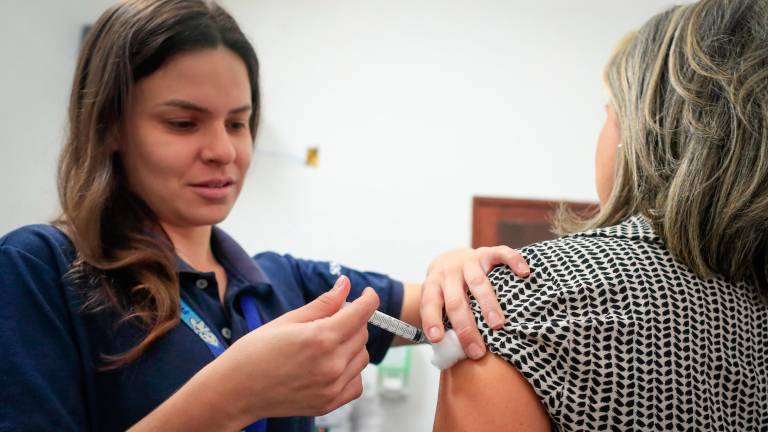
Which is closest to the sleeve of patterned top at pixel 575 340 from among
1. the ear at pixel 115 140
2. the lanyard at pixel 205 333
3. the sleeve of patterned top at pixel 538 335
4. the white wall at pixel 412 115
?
the sleeve of patterned top at pixel 538 335

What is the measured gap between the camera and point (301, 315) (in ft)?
1.87

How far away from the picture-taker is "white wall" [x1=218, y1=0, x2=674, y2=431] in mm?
2562

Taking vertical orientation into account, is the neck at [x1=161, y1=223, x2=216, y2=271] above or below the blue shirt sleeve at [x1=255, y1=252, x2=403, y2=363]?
above

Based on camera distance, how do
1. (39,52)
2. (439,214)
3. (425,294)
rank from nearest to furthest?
(425,294), (39,52), (439,214)

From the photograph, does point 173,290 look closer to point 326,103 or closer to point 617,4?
point 326,103

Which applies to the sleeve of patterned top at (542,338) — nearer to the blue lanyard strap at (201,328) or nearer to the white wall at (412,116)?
the blue lanyard strap at (201,328)

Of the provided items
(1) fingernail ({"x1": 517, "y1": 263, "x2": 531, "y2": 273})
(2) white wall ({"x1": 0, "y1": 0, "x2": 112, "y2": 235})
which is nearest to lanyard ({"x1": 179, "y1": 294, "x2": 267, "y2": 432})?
(1) fingernail ({"x1": 517, "y1": 263, "x2": 531, "y2": 273})

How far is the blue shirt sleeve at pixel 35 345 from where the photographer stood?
596 mm

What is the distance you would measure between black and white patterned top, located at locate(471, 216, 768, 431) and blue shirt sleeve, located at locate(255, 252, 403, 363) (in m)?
0.52

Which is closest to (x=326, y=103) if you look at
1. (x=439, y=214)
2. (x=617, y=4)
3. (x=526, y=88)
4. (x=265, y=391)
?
(x=439, y=214)

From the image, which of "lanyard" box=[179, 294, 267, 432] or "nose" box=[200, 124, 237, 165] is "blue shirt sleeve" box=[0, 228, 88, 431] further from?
"nose" box=[200, 124, 237, 165]

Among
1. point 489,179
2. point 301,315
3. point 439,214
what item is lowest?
point 439,214

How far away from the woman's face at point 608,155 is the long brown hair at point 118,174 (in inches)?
24.4

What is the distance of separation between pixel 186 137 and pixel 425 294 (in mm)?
445
